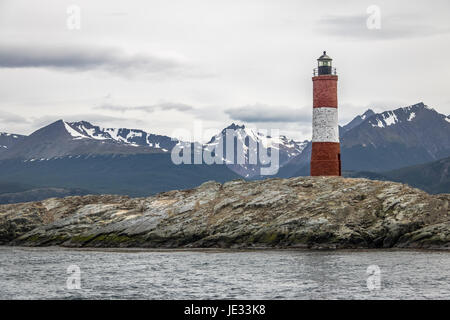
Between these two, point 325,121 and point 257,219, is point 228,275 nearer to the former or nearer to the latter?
point 257,219

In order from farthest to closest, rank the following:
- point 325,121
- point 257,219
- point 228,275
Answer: point 325,121 → point 257,219 → point 228,275

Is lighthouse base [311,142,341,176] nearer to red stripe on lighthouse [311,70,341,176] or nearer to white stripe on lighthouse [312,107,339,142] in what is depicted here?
red stripe on lighthouse [311,70,341,176]

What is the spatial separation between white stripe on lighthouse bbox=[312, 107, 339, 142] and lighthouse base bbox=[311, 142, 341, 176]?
0.81m

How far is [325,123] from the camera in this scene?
3757 inches

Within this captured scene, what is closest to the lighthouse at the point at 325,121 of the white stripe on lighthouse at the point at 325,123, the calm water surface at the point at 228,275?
the white stripe on lighthouse at the point at 325,123

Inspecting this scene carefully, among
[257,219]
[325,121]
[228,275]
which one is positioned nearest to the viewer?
[228,275]

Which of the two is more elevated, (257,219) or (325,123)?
(325,123)

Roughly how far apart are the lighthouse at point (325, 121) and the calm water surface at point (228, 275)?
22425 millimetres

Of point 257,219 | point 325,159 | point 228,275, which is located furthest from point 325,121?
point 228,275

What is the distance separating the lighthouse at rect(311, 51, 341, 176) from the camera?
95.3 meters

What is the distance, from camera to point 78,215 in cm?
10050

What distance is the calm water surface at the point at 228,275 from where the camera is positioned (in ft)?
176

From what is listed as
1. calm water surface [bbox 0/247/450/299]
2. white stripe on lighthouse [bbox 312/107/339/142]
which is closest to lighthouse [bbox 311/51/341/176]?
white stripe on lighthouse [bbox 312/107/339/142]

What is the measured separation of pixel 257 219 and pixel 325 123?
17.6m
